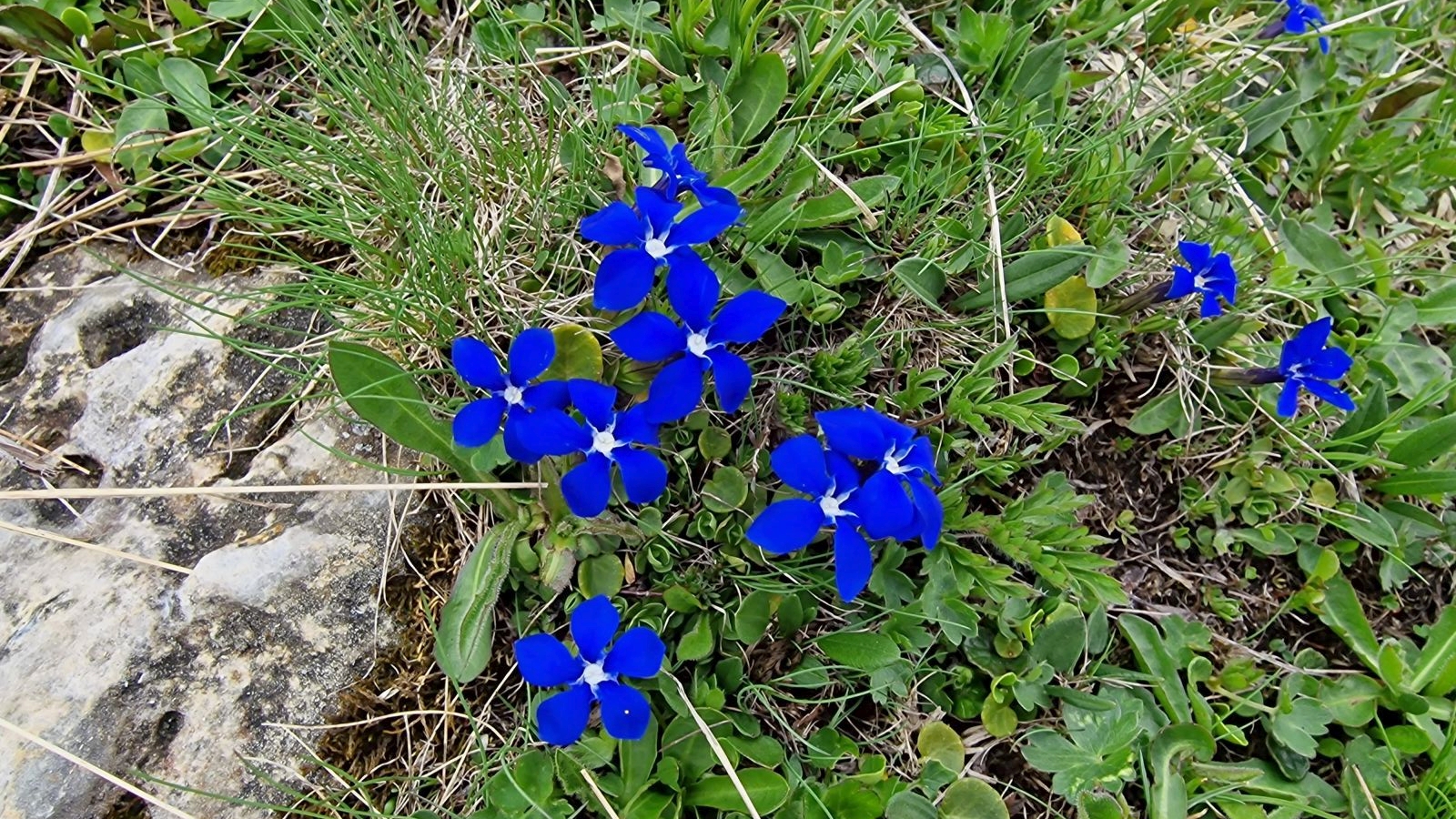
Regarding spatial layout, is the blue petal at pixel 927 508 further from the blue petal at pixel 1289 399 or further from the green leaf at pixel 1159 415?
the blue petal at pixel 1289 399

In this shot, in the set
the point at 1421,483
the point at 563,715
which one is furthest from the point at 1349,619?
the point at 563,715

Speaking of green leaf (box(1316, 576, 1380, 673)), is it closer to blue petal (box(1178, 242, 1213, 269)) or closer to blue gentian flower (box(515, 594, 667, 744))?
blue petal (box(1178, 242, 1213, 269))

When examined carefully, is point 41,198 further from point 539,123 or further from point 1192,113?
point 1192,113

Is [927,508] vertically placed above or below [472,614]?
above

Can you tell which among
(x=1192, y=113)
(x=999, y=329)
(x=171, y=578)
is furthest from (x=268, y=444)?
(x=1192, y=113)

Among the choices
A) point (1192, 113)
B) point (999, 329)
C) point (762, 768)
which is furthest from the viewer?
point (1192, 113)

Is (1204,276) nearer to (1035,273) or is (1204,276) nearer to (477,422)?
(1035,273)

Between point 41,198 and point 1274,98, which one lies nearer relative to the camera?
point 41,198
